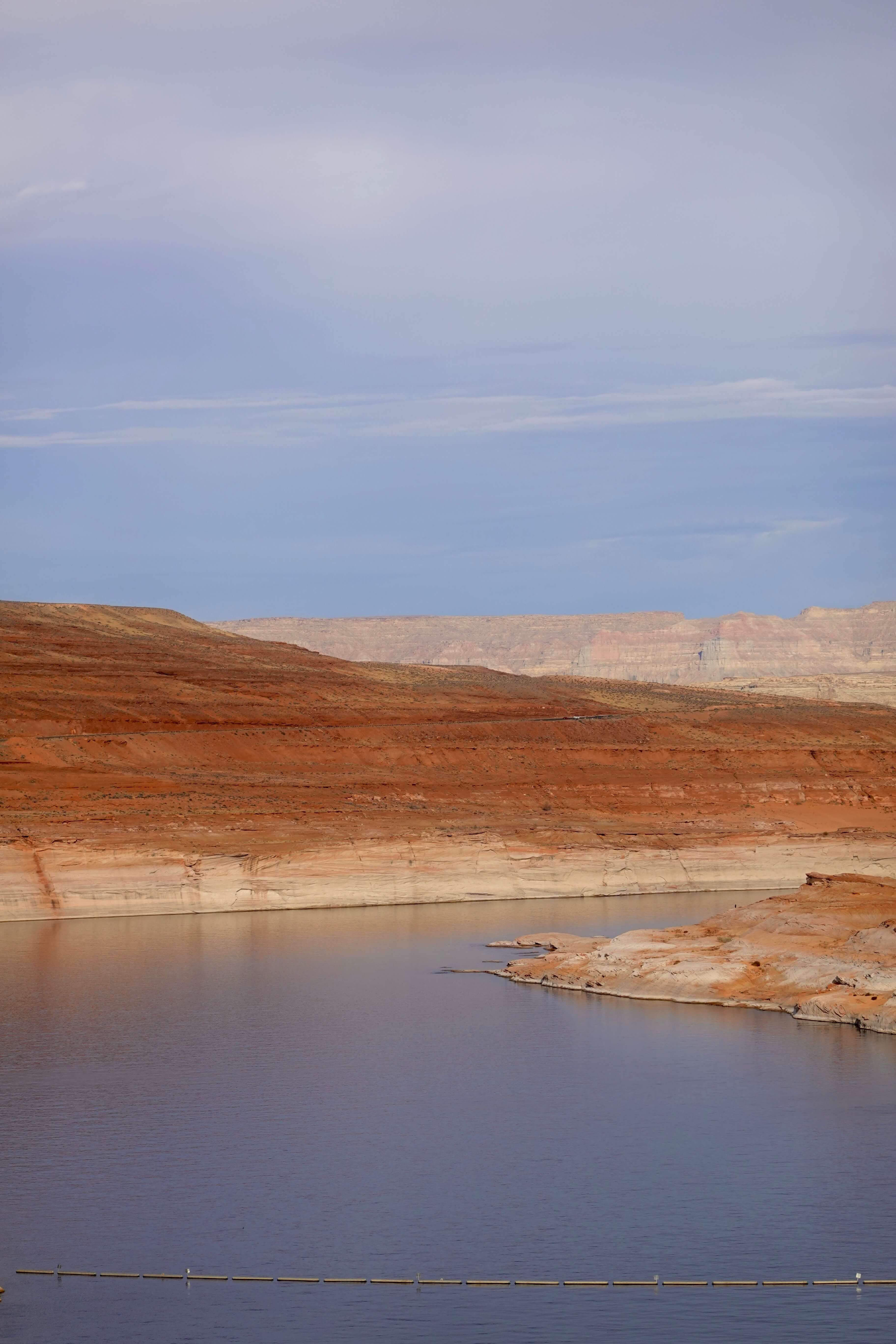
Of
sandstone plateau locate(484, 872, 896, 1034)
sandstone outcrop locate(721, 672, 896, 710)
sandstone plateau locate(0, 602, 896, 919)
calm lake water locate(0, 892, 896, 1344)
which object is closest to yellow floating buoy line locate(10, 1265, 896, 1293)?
calm lake water locate(0, 892, 896, 1344)

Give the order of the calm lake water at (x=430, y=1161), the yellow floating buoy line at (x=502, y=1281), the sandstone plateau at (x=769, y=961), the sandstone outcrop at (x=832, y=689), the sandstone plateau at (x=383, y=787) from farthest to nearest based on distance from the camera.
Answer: the sandstone outcrop at (x=832, y=689) < the sandstone plateau at (x=383, y=787) < the sandstone plateau at (x=769, y=961) < the yellow floating buoy line at (x=502, y=1281) < the calm lake water at (x=430, y=1161)

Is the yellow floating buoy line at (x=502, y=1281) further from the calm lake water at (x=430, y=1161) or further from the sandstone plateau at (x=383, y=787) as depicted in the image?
the sandstone plateau at (x=383, y=787)

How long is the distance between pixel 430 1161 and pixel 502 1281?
488cm

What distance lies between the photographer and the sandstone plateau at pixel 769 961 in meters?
31.6

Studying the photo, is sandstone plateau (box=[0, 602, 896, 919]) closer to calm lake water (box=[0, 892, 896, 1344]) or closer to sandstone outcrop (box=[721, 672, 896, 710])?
Result: calm lake water (box=[0, 892, 896, 1344])

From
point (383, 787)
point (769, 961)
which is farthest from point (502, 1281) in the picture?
point (383, 787)

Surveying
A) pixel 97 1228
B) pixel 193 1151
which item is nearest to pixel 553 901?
pixel 193 1151

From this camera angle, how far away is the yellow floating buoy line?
1727 cm

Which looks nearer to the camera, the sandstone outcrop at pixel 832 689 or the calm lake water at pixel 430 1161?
the calm lake water at pixel 430 1161

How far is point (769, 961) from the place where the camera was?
113 feet

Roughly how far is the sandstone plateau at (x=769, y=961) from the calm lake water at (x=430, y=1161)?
0.75 meters

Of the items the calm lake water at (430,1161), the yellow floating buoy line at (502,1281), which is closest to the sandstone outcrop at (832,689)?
the calm lake water at (430,1161)

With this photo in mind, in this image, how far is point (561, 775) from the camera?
65.6 meters

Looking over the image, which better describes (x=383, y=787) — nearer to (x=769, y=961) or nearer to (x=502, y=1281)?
(x=769, y=961)
